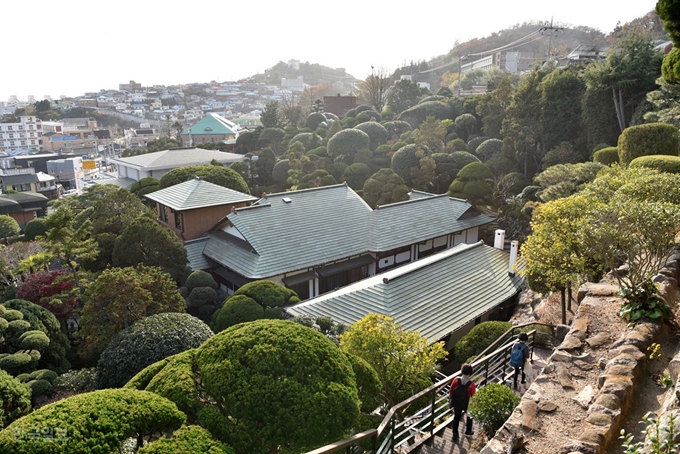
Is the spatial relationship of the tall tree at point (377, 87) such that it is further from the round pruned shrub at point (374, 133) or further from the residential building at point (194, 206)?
the residential building at point (194, 206)

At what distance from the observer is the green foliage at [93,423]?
4.61 meters

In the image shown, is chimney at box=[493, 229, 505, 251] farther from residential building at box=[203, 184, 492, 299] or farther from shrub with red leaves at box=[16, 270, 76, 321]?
shrub with red leaves at box=[16, 270, 76, 321]

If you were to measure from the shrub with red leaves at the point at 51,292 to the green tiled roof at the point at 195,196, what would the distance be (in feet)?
19.7

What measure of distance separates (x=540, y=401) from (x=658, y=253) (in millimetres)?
3955

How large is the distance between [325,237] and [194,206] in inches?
257

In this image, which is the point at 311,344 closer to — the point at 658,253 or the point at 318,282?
the point at 658,253

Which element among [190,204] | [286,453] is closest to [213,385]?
[286,453]

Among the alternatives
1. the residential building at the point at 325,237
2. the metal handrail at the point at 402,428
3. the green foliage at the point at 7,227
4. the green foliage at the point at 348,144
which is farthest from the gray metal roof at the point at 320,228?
the green foliage at the point at 7,227

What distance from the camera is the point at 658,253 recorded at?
8.32m

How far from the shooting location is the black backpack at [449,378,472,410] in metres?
7.62

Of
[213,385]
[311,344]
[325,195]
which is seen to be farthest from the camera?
[325,195]

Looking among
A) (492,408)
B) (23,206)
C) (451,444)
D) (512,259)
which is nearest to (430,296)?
(512,259)

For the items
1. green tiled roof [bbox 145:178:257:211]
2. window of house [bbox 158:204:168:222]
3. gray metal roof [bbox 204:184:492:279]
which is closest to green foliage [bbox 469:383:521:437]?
gray metal roof [bbox 204:184:492:279]

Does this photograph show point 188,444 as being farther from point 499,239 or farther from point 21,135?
point 21,135
